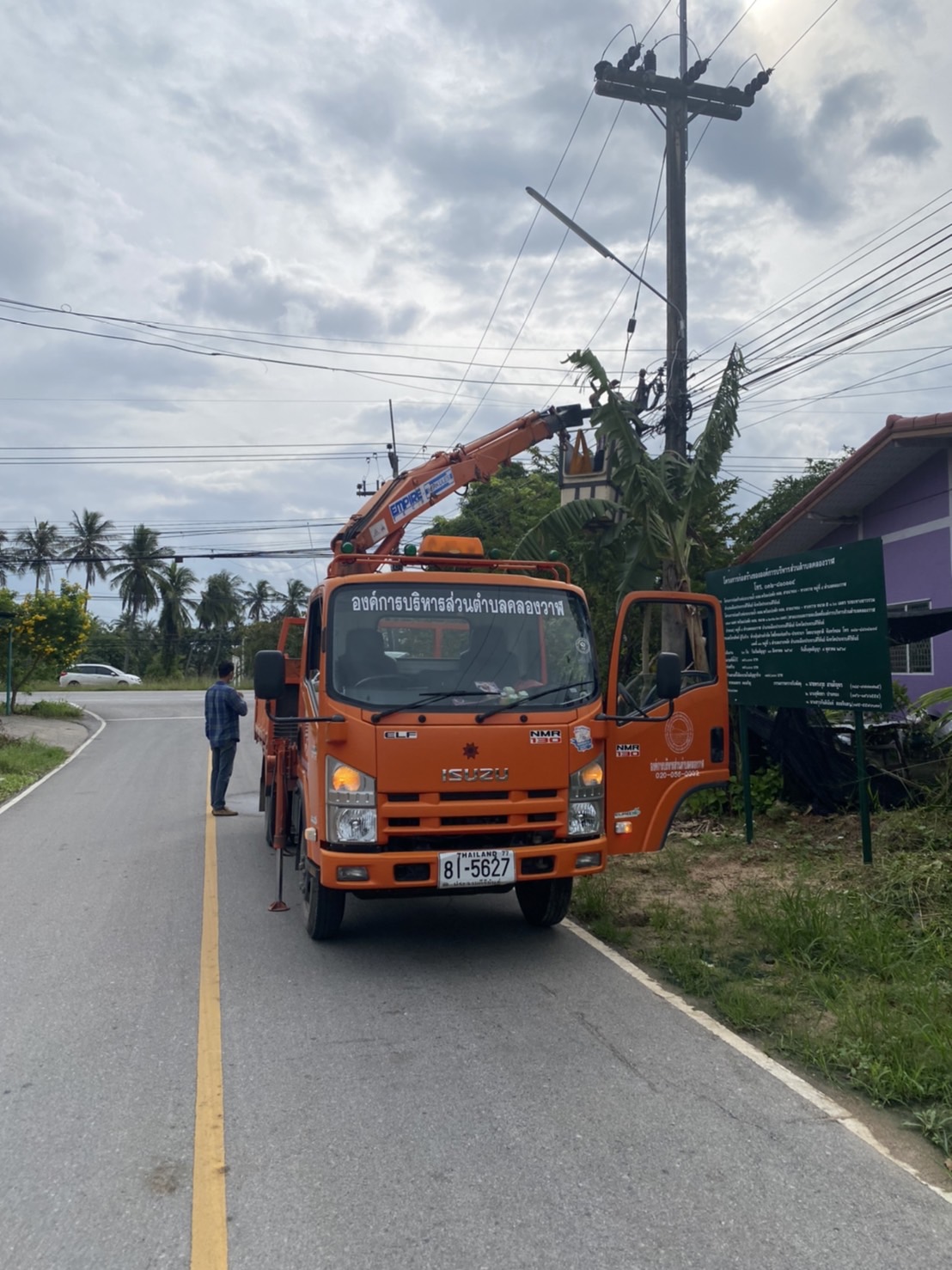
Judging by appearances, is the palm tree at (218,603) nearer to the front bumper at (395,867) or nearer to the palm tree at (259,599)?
the palm tree at (259,599)

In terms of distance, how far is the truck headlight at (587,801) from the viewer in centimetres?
633

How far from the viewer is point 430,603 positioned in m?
6.66

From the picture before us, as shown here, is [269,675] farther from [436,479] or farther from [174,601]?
[174,601]

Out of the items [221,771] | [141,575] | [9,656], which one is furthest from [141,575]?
[221,771]

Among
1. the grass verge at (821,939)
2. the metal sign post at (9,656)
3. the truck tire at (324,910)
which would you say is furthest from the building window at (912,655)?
the metal sign post at (9,656)

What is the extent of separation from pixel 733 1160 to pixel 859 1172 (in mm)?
443

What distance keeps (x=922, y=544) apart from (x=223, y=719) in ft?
31.9

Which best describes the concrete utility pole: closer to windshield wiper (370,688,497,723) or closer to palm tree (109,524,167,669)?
windshield wiper (370,688,497,723)

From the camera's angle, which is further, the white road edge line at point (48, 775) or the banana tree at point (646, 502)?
the white road edge line at point (48, 775)

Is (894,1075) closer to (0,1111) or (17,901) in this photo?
(0,1111)

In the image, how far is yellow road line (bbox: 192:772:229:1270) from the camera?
3262mm

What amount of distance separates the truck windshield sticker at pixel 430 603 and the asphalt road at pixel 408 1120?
2215 mm

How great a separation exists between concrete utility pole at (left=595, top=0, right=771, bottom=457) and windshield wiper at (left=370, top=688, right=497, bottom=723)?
7487 millimetres

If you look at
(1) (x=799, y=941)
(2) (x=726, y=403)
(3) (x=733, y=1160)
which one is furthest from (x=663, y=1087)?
(2) (x=726, y=403)
